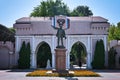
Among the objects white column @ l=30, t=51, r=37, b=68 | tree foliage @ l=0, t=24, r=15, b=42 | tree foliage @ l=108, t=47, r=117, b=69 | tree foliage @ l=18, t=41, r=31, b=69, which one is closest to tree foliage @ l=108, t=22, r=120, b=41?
tree foliage @ l=108, t=47, r=117, b=69

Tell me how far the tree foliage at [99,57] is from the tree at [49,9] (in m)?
19.0

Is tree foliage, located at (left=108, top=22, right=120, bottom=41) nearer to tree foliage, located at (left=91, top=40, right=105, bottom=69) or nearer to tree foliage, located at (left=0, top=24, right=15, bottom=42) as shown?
tree foliage, located at (left=91, top=40, right=105, bottom=69)

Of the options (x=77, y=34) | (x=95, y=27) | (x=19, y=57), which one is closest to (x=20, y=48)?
(x=19, y=57)

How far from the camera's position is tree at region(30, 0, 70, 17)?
6112 cm

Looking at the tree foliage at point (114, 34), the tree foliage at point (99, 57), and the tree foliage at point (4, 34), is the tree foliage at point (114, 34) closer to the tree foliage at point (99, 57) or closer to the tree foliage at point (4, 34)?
the tree foliage at point (99, 57)

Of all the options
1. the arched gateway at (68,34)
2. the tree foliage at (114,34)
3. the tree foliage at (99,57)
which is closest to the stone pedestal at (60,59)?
the tree foliage at (99,57)

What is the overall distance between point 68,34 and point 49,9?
56.3 ft

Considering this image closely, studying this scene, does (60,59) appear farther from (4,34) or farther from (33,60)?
(4,34)

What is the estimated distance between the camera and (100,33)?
150 feet

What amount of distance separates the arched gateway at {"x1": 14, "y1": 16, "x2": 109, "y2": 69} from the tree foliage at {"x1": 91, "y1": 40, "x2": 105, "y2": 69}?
0.97 metres

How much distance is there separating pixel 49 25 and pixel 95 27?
7418mm

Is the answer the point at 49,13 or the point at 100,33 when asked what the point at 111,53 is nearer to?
the point at 100,33

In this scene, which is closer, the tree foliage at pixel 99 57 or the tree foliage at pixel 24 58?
the tree foliage at pixel 99 57

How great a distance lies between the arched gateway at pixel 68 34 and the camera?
45.6 meters
